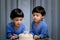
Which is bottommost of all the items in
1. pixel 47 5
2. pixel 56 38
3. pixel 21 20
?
pixel 56 38

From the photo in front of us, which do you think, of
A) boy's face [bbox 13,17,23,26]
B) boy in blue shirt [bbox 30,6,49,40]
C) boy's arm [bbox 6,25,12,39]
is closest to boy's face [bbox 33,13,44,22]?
boy in blue shirt [bbox 30,6,49,40]

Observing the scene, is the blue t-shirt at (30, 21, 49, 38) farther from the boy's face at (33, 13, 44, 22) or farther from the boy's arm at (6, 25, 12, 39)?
the boy's arm at (6, 25, 12, 39)

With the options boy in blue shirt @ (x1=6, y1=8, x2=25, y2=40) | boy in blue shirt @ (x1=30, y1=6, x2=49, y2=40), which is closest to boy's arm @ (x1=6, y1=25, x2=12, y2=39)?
boy in blue shirt @ (x1=6, y1=8, x2=25, y2=40)

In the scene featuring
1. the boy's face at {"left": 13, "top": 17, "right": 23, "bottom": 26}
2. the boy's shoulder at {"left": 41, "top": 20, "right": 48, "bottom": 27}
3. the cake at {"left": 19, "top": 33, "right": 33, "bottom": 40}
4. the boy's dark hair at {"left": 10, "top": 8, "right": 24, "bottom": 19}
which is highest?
the boy's dark hair at {"left": 10, "top": 8, "right": 24, "bottom": 19}

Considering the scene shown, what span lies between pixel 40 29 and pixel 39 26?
23 millimetres

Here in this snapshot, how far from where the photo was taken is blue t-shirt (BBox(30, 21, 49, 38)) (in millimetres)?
1212

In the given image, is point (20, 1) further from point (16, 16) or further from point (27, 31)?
point (27, 31)

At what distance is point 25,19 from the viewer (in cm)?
121

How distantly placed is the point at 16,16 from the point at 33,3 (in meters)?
0.16

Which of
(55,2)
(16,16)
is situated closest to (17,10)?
(16,16)

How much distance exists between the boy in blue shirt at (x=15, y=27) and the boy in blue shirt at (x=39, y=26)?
0.08 metres

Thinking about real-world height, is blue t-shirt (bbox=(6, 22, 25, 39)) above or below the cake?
above

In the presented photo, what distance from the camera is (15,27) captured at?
122 cm

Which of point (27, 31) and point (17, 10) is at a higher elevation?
point (17, 10)
